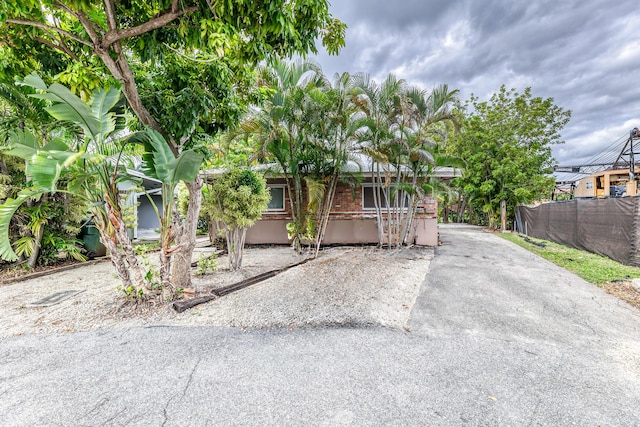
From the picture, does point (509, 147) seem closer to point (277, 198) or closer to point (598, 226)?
point (598, 226)

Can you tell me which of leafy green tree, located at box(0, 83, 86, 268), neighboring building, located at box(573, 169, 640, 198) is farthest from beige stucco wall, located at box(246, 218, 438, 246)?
neighboring building, located at box(573, 169, 640, 198)

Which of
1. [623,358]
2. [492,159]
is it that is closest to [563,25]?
[492,159]

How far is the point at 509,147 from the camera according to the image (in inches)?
651

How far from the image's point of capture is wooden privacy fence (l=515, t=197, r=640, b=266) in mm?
6832

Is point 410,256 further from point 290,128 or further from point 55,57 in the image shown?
point 55,57

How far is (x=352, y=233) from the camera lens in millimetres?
11078

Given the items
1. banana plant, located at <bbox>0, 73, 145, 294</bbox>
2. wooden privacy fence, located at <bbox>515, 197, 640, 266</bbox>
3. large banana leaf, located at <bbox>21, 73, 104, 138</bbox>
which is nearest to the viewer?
banana plant, located at <bbox>0, 73, 145, 294</bbox>

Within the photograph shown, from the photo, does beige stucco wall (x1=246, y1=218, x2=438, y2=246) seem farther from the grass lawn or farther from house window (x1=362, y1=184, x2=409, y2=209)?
the grass lawn

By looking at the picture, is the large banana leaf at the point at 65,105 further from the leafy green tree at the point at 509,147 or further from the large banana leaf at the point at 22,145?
the leafy green tree at the point at 509,147

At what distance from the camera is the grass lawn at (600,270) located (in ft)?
17.2

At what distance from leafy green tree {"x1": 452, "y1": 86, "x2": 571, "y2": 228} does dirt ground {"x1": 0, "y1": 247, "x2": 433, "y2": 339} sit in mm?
12770

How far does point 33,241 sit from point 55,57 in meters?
4.68

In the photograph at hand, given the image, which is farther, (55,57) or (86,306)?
(55,57)

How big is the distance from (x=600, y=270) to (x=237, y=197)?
8617 millimetres
